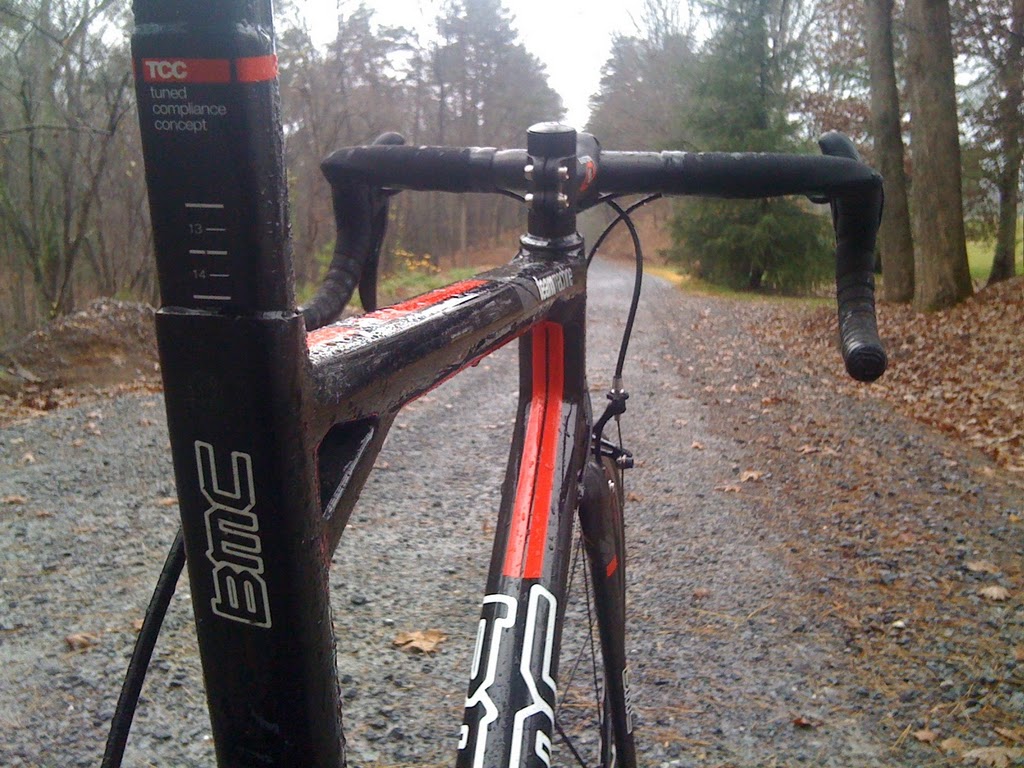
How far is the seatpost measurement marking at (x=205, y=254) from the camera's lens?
59cm

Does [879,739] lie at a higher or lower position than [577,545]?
lower


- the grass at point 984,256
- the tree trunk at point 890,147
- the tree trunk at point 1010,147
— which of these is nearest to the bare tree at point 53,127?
the tree trunk at point 890,147

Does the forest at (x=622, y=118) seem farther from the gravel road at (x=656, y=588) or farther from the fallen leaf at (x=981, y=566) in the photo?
the fallen leaf at (x=981, y=566)

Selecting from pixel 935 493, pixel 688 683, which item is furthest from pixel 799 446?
pixel 688 683

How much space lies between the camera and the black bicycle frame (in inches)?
22.5

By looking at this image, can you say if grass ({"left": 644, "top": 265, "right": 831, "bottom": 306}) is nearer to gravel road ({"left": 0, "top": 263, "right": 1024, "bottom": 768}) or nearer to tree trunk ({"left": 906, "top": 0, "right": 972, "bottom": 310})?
tree trunk ({"left": 906, "top": 0, "right": 972, "bottom": 310})

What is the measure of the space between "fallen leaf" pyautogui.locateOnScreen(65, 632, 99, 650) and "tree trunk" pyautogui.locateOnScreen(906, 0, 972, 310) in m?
11.4

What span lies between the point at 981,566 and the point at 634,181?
11.0 ft

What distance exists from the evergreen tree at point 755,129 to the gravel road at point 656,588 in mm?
15373

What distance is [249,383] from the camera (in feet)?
2.00

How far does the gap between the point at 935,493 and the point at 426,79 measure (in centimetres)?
1908

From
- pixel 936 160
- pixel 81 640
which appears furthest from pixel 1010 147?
pixel 81 640

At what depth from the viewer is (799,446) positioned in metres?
6.12

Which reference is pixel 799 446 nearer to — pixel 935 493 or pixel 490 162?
pixel 935 493
